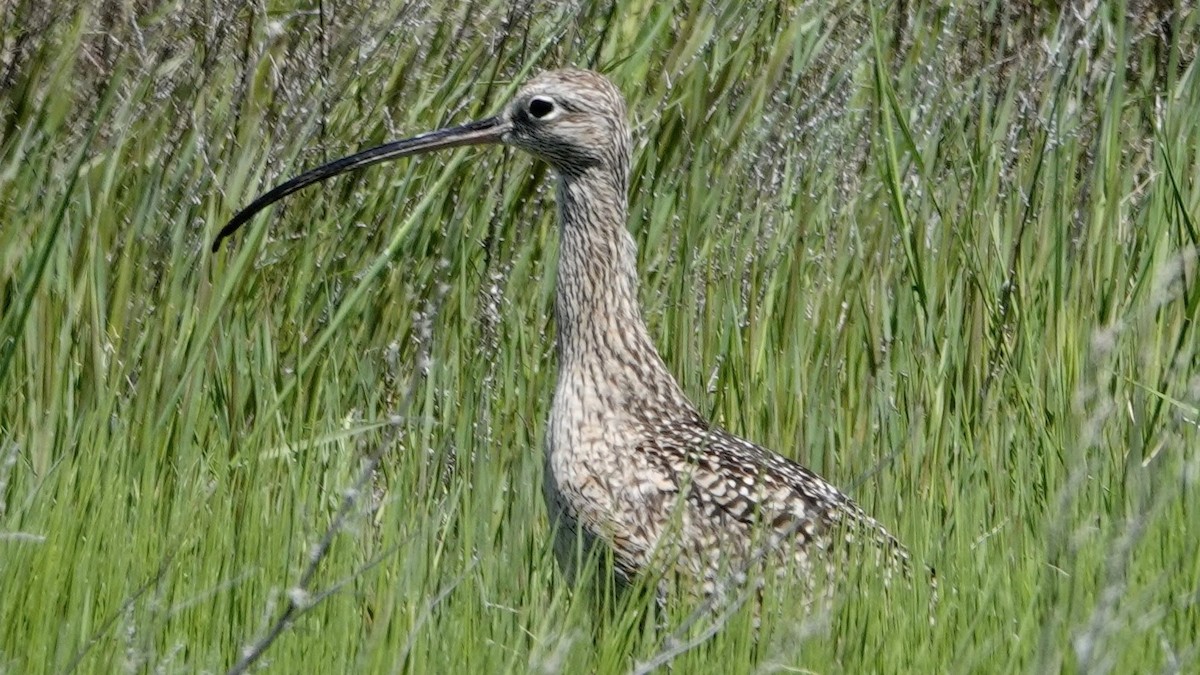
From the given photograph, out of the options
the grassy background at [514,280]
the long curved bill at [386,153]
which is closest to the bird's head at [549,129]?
the long curved bill at [386,153]

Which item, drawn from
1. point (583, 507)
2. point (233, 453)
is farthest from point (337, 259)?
point (583, 507)

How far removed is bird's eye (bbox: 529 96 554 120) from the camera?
14.9ft

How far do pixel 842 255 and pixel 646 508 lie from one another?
1.12m

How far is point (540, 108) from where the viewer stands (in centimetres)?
455

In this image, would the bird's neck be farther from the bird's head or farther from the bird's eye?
the bird's eye

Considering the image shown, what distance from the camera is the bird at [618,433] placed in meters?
3.74

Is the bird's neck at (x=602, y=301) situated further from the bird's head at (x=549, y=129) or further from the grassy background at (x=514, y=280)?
the grassy background at (x=514, y=280)

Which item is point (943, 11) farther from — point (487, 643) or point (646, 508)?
point (487, 643)

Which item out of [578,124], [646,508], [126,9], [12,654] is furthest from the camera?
[126,9]

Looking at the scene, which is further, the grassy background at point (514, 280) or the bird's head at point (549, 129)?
the bird's head at point (549, 129)

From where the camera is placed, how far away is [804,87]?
5.27m

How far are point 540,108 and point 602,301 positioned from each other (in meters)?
0.51

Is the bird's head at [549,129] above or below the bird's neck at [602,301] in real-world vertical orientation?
above

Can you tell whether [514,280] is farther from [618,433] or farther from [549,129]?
[618,433]
